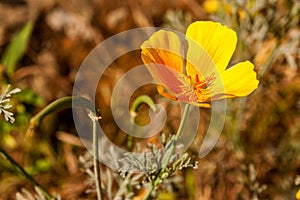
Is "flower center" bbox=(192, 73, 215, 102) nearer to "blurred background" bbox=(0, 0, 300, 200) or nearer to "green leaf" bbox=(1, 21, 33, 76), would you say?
"blurred background" bbox=(0, 0, 300, 200)

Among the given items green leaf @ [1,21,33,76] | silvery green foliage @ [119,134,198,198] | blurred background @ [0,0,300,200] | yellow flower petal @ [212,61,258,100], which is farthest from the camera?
green leaf @ [1,21,33,76]

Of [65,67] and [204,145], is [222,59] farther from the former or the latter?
→ [65,67]

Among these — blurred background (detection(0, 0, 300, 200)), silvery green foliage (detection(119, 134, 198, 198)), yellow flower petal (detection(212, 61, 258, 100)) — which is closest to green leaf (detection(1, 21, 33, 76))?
blurred background (detection(0, 0, 300, 200))

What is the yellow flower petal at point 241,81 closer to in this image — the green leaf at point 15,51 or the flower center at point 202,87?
the flower center at point 202,87

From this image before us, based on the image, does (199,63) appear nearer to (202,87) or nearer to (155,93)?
(202,87)

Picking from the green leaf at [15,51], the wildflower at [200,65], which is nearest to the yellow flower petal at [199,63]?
the wildflower at [200,65]
